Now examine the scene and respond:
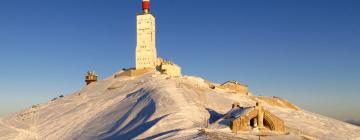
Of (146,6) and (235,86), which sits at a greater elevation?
(146,6)

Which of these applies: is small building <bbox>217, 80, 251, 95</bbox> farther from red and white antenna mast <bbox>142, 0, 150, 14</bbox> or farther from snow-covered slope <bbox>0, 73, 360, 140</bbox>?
red and white antenna mast <bbox>142, 0, 150, 14</bbox>

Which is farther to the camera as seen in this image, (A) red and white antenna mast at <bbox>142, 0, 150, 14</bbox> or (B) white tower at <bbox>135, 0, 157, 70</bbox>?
(A) red and white antenna mast at <bbox>142, 0, 150, 14</bbox>

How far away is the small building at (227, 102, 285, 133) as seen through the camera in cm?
5816

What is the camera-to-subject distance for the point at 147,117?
7519 cm

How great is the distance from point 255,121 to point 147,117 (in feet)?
74.0

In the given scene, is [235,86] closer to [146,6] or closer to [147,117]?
[146,6]

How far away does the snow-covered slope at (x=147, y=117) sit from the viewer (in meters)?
63.4

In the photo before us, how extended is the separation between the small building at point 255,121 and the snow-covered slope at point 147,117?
5.62 feet

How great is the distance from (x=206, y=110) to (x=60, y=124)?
38799mm

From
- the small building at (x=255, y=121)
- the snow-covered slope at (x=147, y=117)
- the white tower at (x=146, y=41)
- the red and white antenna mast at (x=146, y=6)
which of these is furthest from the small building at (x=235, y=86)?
the small building at (x=255, y=121)

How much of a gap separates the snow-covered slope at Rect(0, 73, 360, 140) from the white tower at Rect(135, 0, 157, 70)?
21.3 meters

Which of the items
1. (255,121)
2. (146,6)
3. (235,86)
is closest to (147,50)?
(146,6)

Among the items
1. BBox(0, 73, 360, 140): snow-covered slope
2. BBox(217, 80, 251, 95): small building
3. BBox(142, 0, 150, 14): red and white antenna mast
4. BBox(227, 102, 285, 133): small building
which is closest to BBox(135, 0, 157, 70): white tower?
BBox(142, 0, 150, 14): red and white antenna mast

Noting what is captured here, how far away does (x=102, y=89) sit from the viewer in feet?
443
